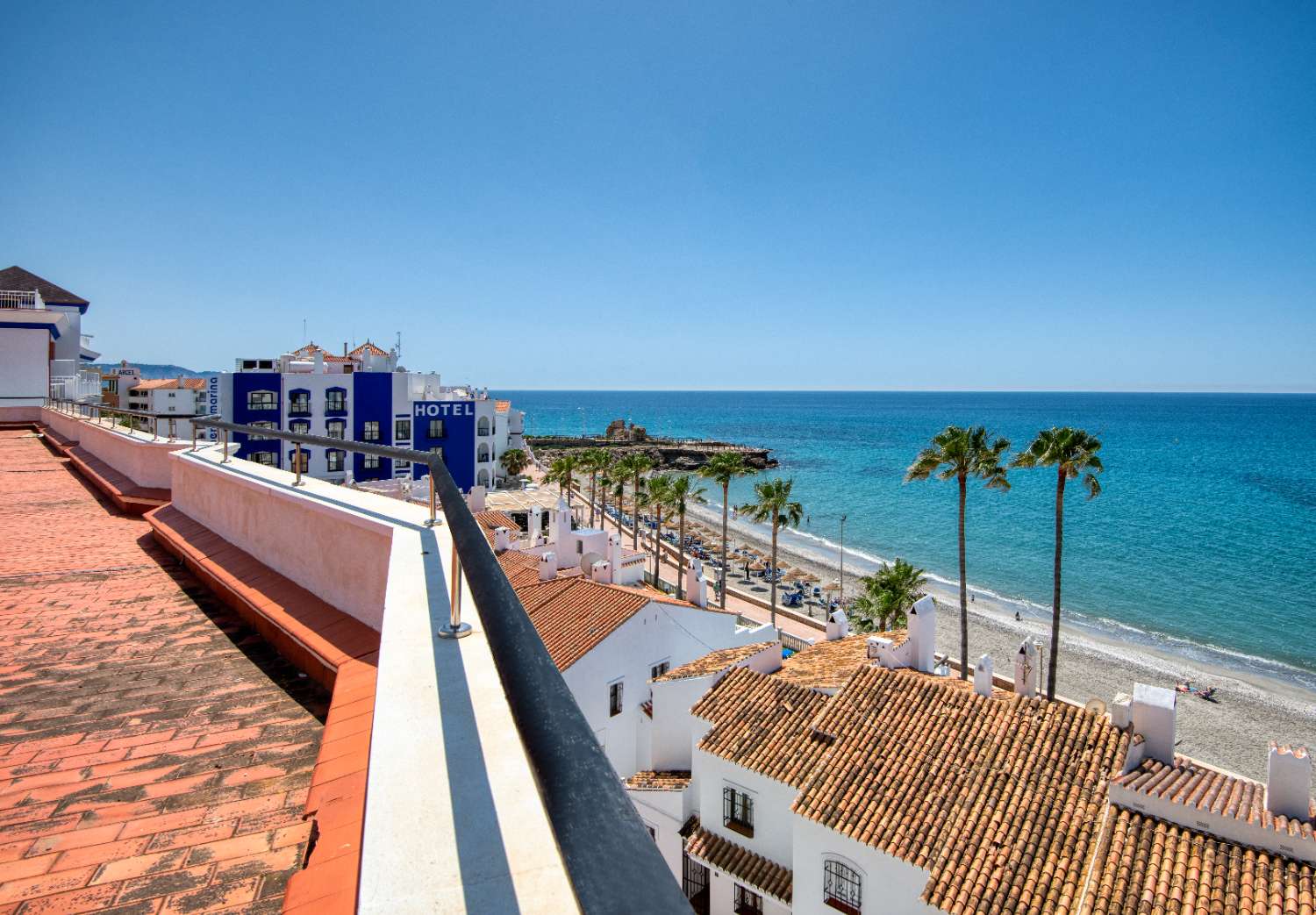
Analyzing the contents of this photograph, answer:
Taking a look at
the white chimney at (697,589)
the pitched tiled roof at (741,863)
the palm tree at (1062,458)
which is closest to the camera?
the pitched tiled roof at (741,863)

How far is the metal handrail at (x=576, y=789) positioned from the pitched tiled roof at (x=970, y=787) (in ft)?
39.2

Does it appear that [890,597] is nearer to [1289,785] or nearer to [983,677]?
[983,677]

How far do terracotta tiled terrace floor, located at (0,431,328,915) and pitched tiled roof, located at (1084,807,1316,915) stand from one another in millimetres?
11035

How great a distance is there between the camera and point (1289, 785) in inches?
407

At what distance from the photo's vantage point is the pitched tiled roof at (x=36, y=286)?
138ft

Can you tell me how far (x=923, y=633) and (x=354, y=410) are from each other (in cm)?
4717

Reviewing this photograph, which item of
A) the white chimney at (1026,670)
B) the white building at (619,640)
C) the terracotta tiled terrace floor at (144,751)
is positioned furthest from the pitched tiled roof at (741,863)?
the terracotta tiled terrace floor at (144,751)

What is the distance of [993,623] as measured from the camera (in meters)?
45.5

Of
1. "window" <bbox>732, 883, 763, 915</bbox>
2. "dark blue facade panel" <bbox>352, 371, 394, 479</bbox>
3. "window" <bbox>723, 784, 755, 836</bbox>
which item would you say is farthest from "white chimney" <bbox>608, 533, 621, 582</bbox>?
"dark blue facade panel" <bbox>352, 371, 394, 479</bbox>

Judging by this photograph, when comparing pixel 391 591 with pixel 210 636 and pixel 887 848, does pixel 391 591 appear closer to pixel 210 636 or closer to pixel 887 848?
pixel 210 636

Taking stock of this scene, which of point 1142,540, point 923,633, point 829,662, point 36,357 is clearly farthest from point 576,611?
point 1142,540

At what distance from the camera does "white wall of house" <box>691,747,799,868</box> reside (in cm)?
1467

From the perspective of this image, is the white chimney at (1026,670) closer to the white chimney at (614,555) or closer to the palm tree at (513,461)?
the white chimney at (614,555)

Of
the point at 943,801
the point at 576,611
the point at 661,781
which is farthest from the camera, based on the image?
the point at 576,611
